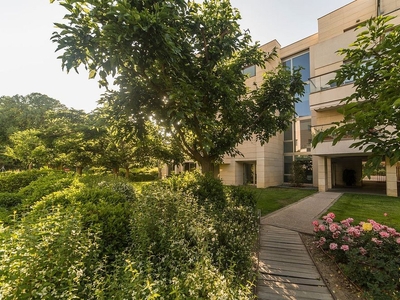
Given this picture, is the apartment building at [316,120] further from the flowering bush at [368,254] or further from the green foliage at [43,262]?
the green foliage at [43,262]

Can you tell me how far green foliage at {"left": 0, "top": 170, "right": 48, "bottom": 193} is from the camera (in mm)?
9786

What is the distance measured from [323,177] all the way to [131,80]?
1578 cm

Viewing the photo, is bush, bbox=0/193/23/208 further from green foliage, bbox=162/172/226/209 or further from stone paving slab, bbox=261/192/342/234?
stone paving slab, bbox=261/192/342/234

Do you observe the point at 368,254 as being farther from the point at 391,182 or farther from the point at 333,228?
the point at 391,182

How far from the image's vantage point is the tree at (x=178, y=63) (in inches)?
134

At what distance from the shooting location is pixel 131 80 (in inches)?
210

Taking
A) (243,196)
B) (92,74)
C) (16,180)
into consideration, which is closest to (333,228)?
(243,196)

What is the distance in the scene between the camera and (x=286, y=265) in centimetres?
432

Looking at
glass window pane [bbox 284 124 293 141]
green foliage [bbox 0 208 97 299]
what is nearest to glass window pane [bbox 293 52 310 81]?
glass window pane [bbox 284 124 293 141]

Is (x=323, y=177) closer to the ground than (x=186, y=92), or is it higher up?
closer to the ground

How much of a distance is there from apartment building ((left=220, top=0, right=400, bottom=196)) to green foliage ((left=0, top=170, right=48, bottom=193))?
50.3ft

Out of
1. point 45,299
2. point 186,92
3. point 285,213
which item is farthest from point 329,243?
point 45,299

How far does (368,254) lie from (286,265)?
1695 millimetres

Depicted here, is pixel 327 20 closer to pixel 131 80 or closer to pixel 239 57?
pixel 239 57
